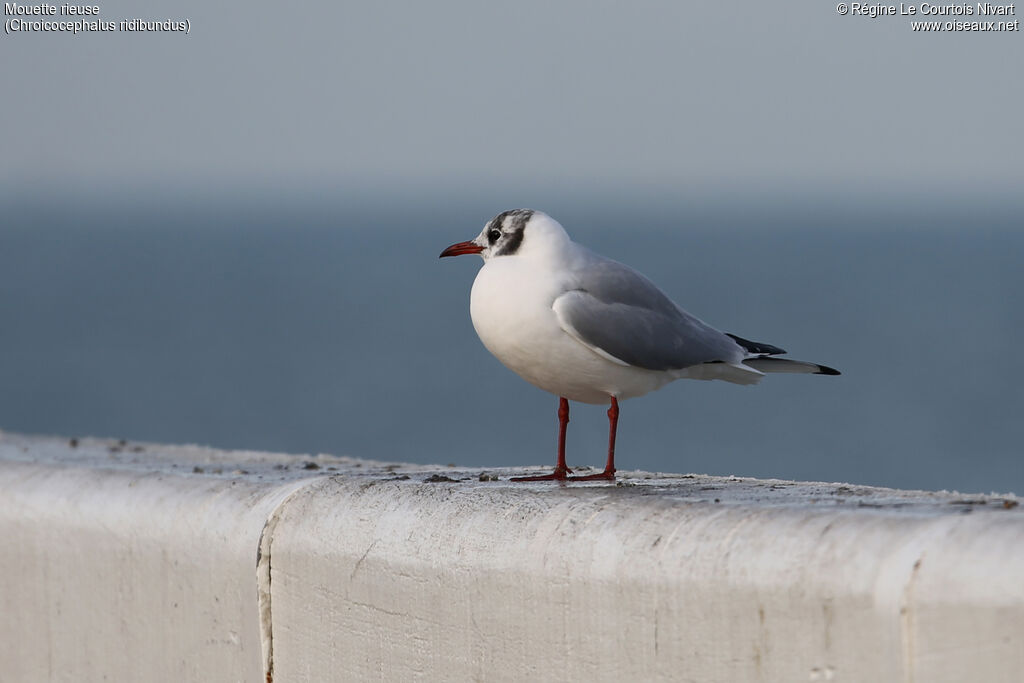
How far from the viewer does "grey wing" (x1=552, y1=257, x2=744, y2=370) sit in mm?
3699

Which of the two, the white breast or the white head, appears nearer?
the white breast

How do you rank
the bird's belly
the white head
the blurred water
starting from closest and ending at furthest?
the bird's belly
the white head
the blurred water

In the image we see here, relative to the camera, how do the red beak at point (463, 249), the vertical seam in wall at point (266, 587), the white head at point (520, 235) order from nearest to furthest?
the vertical seam in wall at point (266, 587), the white head at point (520, 235), the red beak at point (463, 249)

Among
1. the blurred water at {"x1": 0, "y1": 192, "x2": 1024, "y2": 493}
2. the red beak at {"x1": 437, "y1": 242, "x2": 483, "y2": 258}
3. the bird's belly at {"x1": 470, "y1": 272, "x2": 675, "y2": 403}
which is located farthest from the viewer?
the blurred water at {"x1": 0, "y1": 192, "x2": 1024, "y2": 493}

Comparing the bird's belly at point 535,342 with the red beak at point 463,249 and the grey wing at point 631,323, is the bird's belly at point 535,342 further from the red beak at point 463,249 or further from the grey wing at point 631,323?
the red beak at point 463,249

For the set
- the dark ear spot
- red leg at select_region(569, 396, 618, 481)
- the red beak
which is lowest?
red leg at select_region(569, 396, 618, 481)

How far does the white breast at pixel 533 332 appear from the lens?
12.1 feet

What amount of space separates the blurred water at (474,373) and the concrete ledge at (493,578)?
17.6 ft

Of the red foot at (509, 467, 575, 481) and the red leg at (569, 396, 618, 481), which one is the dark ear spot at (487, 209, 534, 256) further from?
the red foot at (509, 467, 575, 481)

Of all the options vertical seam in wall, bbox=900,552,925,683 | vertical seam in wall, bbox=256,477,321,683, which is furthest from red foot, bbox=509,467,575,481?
vertical seam in wall, bbox=900,552,925,683

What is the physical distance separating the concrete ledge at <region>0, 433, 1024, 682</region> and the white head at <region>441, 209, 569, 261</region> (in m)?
0.59

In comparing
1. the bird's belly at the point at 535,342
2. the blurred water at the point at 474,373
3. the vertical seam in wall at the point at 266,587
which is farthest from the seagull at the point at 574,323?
the blurred water at the point at 474,373

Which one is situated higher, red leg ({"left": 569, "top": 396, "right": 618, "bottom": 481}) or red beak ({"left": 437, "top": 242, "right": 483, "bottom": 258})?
red beak ({"left": 437, "top": 242, "right": 483, "bottom": 258})

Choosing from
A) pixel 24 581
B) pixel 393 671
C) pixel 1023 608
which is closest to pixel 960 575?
pixel 1023 608
